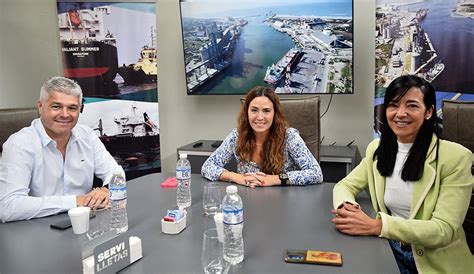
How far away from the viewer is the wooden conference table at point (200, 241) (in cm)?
114

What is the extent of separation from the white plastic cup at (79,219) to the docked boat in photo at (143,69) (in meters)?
2.33

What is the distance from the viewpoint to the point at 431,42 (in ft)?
9.89

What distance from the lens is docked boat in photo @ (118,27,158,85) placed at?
140 inches

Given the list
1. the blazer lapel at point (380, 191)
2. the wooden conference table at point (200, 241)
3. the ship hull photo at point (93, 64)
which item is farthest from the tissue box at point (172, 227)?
the ship hull photo at point (93, 64)

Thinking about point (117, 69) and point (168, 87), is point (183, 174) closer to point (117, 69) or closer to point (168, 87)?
point (117, 69)

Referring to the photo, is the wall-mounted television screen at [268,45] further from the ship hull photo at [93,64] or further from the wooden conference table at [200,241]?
the wooden conference table at [200,241]

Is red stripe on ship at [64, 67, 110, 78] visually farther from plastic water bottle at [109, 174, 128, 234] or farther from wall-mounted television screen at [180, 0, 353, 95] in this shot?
plastic water bottle at [109, 174, 128, 234]

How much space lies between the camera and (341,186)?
1744 millimetres

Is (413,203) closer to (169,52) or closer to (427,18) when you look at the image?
(427,18)

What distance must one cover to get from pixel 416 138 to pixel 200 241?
3.17 ft

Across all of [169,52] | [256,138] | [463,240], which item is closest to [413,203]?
[463,240]

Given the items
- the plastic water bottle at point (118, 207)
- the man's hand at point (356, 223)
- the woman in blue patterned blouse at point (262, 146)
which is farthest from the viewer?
the woman in blue patterned blouse at point (262, 146)

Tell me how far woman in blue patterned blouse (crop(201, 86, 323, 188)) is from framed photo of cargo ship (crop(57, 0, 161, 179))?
154cm

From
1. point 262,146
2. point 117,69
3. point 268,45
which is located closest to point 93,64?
point 117,69
